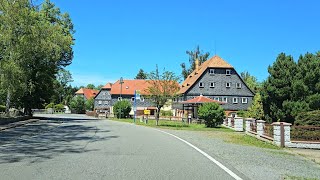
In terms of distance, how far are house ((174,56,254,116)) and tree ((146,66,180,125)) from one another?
96.0 ft

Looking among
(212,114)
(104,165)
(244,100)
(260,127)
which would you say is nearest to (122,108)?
(244,100)

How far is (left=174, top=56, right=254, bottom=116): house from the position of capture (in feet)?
235

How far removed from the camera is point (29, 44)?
30.9m

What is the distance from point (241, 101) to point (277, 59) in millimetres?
36535

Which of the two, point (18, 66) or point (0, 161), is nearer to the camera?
point (0, 161)

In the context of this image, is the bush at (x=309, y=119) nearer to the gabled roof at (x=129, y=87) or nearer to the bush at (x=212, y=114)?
the bush at (x=212, y=114)

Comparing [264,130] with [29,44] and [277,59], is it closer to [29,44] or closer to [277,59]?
[277,59]

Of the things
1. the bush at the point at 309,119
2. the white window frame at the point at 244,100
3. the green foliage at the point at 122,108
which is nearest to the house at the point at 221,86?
the white window frame at the point at 244,100

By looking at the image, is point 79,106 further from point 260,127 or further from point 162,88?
point 260,127

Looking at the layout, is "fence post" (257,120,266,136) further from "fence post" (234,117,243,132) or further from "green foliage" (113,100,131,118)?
"green foliage" (113,100,131,118)

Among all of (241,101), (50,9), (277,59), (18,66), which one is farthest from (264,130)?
(241,101)

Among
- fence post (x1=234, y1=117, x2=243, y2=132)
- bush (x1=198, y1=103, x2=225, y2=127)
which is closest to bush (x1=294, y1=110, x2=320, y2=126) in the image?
fence post (x1=234, y1=117, x2=243, y2=132)

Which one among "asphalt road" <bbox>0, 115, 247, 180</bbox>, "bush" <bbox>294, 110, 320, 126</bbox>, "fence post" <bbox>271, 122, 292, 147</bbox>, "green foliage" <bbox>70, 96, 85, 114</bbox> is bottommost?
"asphalt road" <bbox>0, 115, 247, 180</bbox>

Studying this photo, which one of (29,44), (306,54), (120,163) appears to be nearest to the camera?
(120,163)
